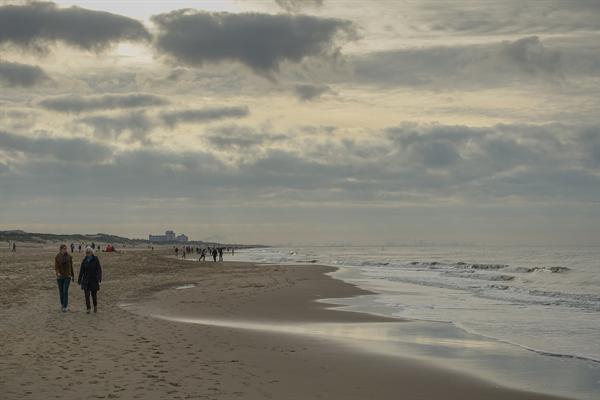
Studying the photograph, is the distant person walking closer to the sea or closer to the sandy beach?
the sandy beach

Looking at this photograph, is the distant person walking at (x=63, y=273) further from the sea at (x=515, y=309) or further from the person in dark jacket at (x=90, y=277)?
the sea at (x=515, y=309)

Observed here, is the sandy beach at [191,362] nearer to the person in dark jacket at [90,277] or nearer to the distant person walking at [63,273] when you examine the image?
the distant person walking at [63,273]

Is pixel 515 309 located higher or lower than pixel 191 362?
lower

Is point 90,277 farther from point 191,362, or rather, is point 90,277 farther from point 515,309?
point 515,309

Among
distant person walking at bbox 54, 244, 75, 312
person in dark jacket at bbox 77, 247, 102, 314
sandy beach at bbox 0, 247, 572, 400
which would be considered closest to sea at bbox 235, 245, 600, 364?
sandy beach at bbox 0, 247, 572, 400

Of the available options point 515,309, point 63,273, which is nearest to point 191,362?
point 63,273

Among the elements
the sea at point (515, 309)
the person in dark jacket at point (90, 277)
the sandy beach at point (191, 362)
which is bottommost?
the sea at point (515, 309)

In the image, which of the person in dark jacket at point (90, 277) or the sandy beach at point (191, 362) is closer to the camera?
the sandy beach at point (191, 362)

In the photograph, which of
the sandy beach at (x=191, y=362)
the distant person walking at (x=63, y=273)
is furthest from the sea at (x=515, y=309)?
the distant person walking at (x=63, y=273)

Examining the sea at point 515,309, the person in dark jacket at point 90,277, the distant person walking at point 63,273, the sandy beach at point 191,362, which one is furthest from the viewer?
the person in dark jacket at point 90,277

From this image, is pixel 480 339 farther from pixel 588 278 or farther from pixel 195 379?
pixel 588 278

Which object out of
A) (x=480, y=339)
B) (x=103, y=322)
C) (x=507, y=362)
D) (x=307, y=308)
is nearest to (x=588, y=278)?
(x=307, y=308)

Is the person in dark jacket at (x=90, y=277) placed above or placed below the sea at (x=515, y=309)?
above

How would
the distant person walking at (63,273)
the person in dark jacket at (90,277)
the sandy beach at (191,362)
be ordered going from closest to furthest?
the sandy beach at (191,362) → the distant person walking at (63,273) → the person in dark jacket at (90,277)
